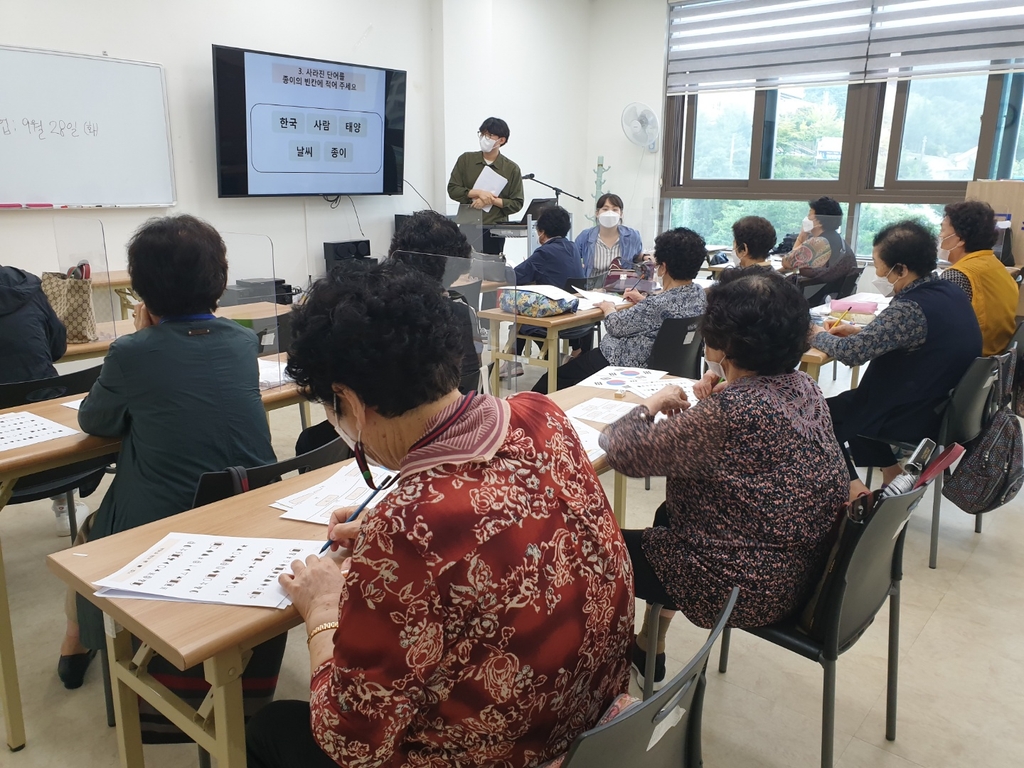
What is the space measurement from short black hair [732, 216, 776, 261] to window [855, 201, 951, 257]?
9.34ft

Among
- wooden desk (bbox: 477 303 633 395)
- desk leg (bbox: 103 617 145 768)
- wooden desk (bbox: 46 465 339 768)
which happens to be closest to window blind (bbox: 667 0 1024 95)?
wooden desk (bbox: 477 303 633 395)

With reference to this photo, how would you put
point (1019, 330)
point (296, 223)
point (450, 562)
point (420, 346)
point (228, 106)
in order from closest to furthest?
point (450, 562), point (420, 346), point (1019, 330), point (228, 106), point (296, 223)

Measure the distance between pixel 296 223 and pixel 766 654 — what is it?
4.67 m

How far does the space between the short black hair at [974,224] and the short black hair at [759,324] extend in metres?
2.06

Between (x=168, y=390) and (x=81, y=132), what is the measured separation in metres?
3.52

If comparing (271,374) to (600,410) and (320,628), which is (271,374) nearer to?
(600,410)

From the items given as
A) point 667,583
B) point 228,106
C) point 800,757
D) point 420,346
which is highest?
point 228,106

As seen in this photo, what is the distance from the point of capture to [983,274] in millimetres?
3055

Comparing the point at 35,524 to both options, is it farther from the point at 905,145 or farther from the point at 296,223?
the point at 905,145

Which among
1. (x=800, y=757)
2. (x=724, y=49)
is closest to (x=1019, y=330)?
(x=800, y=757)

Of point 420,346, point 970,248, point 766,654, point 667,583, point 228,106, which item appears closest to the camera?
point 420,346

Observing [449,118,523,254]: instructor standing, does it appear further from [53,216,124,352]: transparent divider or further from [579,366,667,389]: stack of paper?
[579,366,667,389]: stack of paper

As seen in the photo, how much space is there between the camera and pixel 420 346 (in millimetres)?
959

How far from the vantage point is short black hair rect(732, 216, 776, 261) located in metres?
4.15
